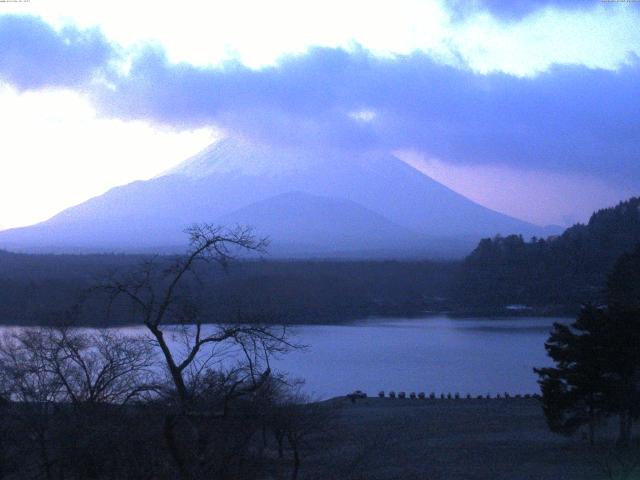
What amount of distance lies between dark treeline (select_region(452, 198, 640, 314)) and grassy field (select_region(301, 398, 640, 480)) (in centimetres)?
2875

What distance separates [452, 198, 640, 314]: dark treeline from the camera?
4497cm

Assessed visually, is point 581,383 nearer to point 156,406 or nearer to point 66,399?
point 66,399

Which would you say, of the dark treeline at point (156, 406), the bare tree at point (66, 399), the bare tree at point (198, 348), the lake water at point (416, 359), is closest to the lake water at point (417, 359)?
the lake water at point (416, 359)

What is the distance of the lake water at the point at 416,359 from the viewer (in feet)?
65.4

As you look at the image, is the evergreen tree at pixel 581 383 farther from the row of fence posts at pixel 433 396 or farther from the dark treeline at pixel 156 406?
the row of fence posts at pixel 433 396

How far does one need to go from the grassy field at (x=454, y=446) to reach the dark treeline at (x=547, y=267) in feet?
94.3

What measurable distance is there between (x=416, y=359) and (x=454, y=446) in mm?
12703

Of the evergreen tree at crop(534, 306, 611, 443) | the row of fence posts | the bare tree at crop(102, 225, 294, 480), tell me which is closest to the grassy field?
the evergreen tree at crop(534, 306, 611, 443)

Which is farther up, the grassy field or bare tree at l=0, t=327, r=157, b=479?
bare tree at l=0, t=327, r=157, b=479

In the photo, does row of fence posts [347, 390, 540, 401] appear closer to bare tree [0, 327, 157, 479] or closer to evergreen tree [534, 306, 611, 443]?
evergreen tree [534, 306, 611, 443]

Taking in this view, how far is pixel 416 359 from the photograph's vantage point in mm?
24406

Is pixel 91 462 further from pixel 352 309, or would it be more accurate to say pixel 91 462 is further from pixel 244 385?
pixel 352 309

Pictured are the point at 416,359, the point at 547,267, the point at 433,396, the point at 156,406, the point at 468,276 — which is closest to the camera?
the point at 156,406

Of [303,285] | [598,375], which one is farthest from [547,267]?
[598,375]
